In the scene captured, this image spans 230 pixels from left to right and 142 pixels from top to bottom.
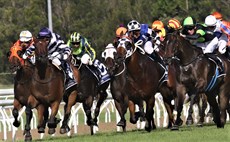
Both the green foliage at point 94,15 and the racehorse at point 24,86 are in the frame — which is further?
the green foliage at point 94,15

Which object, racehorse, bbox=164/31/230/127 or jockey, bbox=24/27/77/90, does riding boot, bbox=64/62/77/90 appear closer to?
jockey, bbox=24/27/77/90

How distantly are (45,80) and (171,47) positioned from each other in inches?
87.5

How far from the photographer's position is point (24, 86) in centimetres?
1494

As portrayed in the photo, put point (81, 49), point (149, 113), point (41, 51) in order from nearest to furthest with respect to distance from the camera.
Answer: point (41, 51), point (149, 113), point (81, 49)

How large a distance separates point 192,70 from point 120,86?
1.44m

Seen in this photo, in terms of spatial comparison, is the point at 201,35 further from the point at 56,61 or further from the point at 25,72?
the point at 25,72

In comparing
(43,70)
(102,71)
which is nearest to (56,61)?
(43,70)

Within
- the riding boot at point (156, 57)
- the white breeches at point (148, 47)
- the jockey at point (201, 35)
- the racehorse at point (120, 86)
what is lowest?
the racehorse at point (120, 86)

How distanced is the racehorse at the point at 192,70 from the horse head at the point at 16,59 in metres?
2.49

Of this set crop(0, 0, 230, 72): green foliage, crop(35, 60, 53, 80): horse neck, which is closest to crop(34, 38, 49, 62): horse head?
crop(35, 60, 53, 80): horse neck

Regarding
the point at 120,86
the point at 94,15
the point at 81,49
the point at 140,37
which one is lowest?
the point at 120,86

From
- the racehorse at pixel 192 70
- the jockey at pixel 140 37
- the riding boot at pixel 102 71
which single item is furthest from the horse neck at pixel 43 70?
the riding boot at pixel 102 71

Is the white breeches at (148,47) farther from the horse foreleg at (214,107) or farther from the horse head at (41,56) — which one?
the horse head at (41,56)

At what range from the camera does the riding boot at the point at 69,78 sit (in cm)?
1527
